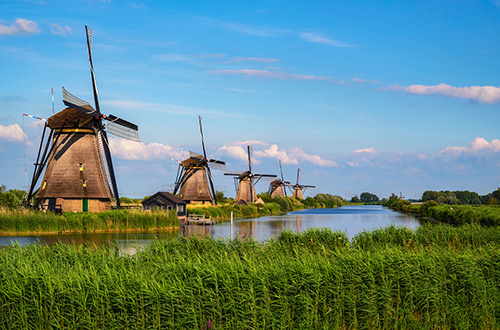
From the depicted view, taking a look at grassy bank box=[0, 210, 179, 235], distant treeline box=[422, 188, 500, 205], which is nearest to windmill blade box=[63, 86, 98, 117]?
grassy bank box=[0, 210, 179, 235]

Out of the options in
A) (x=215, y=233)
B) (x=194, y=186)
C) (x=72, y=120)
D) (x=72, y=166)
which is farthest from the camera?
(x=194, y=186)

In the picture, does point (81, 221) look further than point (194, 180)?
No

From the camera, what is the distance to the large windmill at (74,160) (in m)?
33.4

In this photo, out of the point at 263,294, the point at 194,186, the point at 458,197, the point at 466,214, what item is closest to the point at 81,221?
the point at 263,294

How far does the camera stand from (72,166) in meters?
33.7

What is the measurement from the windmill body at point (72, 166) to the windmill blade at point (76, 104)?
15.4 inches

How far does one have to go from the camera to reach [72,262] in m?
11.5

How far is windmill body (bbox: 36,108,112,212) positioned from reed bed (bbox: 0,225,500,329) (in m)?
23.6

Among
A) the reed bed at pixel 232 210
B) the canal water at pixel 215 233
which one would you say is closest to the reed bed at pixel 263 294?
the canal water at pixel 215 233

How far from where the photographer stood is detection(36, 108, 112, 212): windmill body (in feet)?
110

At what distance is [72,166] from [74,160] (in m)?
0.46

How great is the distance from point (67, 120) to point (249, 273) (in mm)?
27901

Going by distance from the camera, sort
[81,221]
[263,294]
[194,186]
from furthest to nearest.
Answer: [194,186] < [81,221] < [263,294]

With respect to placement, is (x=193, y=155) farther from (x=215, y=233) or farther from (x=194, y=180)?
(x=215, y=233)
